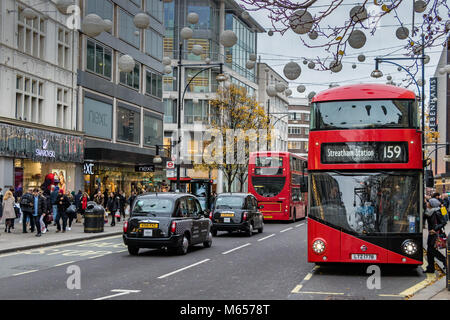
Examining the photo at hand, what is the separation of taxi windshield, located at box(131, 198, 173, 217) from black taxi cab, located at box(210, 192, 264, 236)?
Result: 7.14 meters

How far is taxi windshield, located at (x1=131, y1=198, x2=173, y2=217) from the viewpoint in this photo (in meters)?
17.4

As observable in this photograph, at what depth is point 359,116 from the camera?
44.4ft

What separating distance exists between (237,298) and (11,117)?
22.7 metres

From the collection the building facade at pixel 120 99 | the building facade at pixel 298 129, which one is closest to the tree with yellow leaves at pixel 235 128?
the building facade at pixel 120 99

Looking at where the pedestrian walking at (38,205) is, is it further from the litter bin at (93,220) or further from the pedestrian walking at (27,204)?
the litter bin at (93,220)

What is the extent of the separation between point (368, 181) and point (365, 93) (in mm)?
1911

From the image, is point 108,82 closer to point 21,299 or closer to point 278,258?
point 278,258

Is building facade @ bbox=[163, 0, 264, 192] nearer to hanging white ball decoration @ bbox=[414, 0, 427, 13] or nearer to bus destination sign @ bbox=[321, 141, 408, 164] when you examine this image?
bus destination sign @ bbox=[321, 141, 408, 164]

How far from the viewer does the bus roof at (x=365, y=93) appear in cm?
1361

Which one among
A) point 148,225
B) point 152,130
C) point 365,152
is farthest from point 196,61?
point 365,152

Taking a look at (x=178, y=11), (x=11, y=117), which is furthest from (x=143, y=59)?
(x=178, y=11)

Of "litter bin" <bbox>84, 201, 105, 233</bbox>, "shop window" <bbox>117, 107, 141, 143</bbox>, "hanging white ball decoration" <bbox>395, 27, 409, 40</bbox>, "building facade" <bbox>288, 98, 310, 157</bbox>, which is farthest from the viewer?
"building facade" <bbox>288, 98, 310, 157</bbox>

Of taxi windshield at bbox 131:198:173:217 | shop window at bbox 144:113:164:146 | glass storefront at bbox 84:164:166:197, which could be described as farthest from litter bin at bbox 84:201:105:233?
shop window at bbox 144:113:164:146

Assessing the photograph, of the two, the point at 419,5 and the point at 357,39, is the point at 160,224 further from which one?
the point at 419,5
